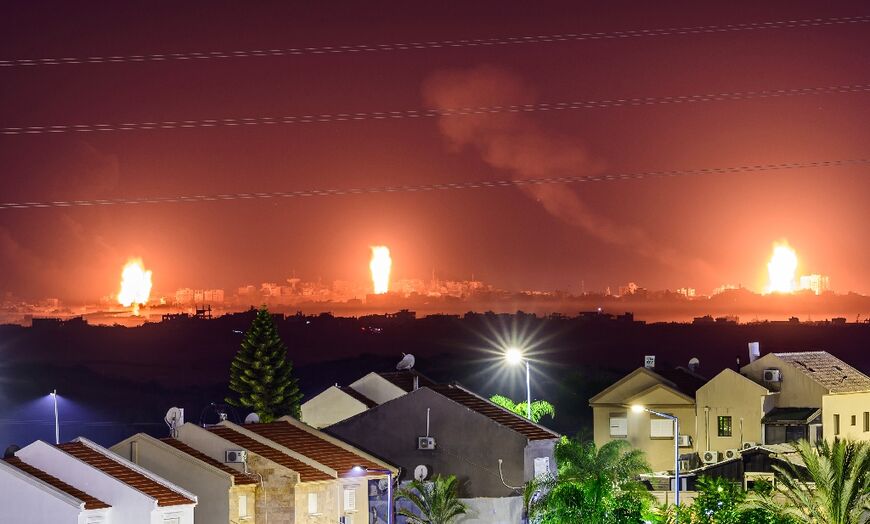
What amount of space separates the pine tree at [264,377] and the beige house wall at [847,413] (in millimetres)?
38772

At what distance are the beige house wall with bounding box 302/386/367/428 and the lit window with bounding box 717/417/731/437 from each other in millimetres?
25648

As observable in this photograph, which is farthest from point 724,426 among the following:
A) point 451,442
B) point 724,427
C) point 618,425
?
point 451,442

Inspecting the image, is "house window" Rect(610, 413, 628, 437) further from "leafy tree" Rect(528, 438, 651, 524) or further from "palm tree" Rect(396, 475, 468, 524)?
"palm tree" Rect(396, 475, 468, 524)

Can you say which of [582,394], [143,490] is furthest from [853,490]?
[582,394]

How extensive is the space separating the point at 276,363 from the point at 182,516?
67317 millimetres

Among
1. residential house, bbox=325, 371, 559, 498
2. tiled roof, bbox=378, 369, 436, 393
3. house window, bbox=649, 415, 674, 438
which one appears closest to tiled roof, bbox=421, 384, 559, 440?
residential house, bbox=325, 371, 559, 498

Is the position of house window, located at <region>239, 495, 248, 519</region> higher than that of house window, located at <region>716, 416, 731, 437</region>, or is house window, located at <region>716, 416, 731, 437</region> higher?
house window, located at <region>716, 416, 731, 437</region>

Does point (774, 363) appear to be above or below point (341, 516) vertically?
above

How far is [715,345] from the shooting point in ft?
636

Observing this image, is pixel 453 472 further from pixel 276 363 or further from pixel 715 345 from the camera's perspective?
pixel 715 345

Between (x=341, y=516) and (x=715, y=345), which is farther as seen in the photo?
(x=715, y=345)

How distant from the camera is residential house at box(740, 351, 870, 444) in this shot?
389 feet

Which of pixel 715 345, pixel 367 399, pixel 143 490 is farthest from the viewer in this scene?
pixel 715 345

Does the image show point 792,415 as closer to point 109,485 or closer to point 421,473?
point 421,473
